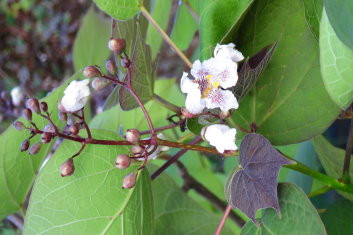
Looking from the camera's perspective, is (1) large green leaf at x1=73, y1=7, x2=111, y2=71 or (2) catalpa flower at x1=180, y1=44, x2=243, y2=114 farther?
(1) large green leaf at x1=73, y1=7, x2=111, y2=71

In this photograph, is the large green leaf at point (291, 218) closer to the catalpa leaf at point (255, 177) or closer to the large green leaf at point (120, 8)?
the catalpa leaf at point (255, 177)

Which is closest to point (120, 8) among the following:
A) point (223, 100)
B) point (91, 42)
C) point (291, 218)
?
point (223, 100)

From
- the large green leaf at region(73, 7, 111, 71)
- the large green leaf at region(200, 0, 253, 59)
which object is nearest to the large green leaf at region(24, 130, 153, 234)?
the large green leaf at region(200, 0, 253, 59)

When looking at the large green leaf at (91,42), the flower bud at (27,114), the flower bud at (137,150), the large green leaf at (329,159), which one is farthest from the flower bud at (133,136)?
the large green leaf at (91,42)

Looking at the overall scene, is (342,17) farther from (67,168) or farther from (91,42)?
(91,42)

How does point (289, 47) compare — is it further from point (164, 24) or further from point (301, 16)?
point (164, 24)

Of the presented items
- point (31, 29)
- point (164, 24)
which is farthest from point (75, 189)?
point (31, 29)

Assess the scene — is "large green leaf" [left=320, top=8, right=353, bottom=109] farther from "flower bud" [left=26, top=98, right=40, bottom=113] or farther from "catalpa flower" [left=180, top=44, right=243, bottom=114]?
→ "flower bud" [left=26, top=98, right=40, bottom=113]

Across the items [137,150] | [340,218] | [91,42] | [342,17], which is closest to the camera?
[342,17]
